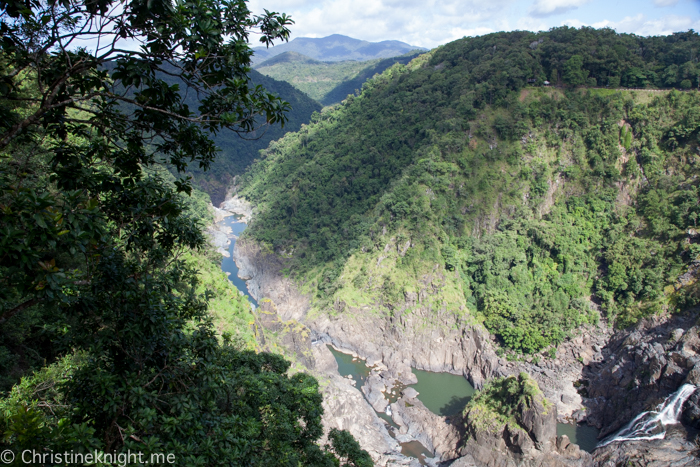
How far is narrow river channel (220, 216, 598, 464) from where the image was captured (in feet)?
86.6

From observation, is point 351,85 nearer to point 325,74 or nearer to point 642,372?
point 325,74

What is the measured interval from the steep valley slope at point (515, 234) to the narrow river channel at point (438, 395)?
2.65ft

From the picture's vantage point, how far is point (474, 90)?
46281mm

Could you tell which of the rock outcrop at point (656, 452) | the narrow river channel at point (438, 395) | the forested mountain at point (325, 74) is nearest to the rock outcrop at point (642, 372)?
the narrow river channel at point (438, 395)

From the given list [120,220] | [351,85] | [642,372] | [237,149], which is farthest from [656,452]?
[351,85]

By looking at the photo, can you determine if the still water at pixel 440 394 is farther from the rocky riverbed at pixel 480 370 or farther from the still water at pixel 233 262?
the still water at pixel 233 262

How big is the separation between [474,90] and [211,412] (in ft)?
158

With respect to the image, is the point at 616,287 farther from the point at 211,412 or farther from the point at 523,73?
the point at 211,412

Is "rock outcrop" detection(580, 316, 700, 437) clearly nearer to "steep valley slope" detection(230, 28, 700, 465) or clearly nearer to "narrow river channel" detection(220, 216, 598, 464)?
"steep valley slope" detection(230, 28, 700, 465)

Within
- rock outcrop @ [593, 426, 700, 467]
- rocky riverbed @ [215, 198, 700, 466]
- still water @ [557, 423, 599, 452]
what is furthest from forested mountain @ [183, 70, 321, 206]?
rock outcrop @ [593, 426, 700, 467]

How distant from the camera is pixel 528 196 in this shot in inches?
1647

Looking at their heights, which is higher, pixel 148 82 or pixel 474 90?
pixel 474 90

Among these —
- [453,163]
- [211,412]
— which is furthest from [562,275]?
[211,412]

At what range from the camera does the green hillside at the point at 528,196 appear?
36.0m
